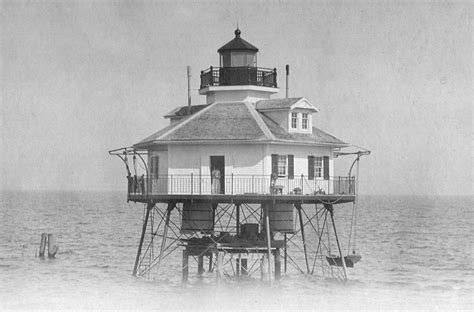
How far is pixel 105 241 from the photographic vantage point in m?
93.1

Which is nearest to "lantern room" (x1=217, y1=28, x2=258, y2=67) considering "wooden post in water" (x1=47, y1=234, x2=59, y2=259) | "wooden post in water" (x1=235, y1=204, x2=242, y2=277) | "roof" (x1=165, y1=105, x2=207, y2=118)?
"roof" (x1=165, y1=105, x2=207, y2=118)

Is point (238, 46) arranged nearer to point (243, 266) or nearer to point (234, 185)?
point (234, 185)

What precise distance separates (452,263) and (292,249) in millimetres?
14113

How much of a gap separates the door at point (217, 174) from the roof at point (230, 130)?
1102 mm

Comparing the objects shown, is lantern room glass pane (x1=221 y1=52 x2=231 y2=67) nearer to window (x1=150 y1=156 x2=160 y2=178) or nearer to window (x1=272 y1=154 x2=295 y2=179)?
window (x1=150 y1=156 x2=160 y2=178)

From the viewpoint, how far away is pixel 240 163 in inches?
1957

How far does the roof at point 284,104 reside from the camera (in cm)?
5203

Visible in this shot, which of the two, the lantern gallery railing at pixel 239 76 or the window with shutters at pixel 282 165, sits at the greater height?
the lantern gallery railing at pixel 239 76

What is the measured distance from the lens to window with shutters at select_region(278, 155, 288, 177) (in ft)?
165

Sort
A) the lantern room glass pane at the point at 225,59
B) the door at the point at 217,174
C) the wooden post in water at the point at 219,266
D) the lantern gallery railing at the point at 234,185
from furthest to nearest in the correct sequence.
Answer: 1. the lantern room glass pane at the point at 225,59
2. the wooden post in water at the point at 219,266
3. the door at the point at 217,174
4. the lantern gallery railing at the point at 234,185

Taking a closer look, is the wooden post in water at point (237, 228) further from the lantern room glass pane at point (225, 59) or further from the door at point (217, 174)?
the lantern room glass pane at point (225, 59)

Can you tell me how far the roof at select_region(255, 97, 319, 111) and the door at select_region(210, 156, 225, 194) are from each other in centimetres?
434

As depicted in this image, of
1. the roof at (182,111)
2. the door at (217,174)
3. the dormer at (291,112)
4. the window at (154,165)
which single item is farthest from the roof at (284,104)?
the window at (154,165)

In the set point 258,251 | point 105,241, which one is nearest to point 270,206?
point 258,251
